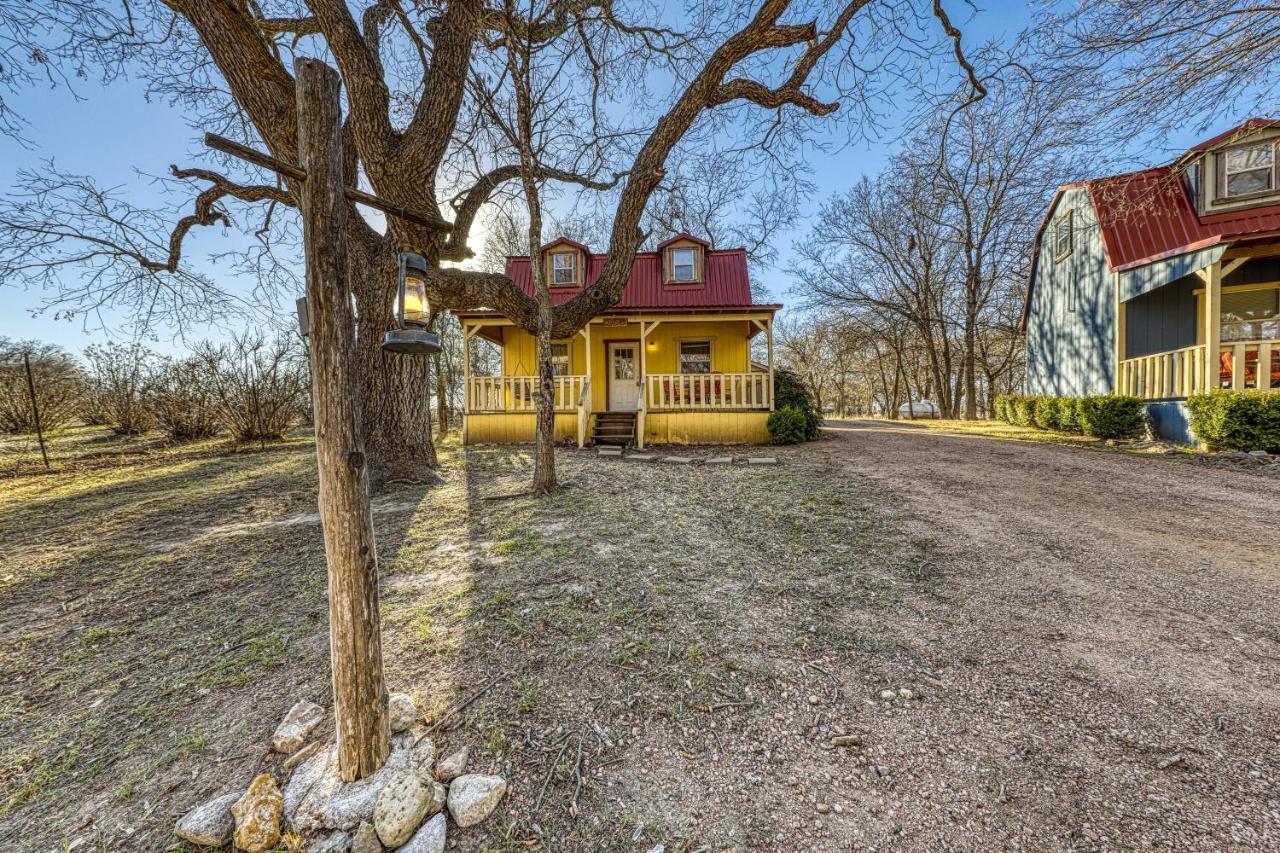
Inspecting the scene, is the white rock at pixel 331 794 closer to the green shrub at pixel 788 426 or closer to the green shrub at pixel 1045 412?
the green shrub at pixel 788 426

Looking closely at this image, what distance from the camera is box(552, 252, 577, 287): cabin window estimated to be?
41.4ft

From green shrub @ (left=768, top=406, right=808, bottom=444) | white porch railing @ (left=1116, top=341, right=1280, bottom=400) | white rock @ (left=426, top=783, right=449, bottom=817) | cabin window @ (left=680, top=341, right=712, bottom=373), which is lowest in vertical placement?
white rock @ (left=426, top=783, right=449, bottom=817)

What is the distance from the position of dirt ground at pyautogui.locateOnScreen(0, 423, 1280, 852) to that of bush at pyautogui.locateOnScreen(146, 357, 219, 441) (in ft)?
25.9

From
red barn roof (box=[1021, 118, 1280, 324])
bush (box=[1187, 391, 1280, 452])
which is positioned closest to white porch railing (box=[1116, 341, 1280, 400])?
bush (box=[1187, 391, 1280, 452])

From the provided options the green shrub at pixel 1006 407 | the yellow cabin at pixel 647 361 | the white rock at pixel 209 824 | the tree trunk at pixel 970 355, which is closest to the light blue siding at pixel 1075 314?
Answer: the green shrub at pixel 1006 407

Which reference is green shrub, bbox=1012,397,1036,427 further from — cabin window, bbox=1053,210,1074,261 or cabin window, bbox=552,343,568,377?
cabin window, bbox=552,343,568,377

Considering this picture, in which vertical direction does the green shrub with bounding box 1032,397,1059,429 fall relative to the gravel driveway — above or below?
above

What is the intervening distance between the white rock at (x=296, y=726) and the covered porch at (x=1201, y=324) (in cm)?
1177

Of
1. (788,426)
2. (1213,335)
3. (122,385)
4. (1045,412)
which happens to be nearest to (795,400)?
(788,426)

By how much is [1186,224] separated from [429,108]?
14.7 m

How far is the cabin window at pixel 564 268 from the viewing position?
497 inches

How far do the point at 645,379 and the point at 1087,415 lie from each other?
900 cm

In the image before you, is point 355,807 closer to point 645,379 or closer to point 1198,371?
point 645,379

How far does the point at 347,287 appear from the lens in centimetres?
179
